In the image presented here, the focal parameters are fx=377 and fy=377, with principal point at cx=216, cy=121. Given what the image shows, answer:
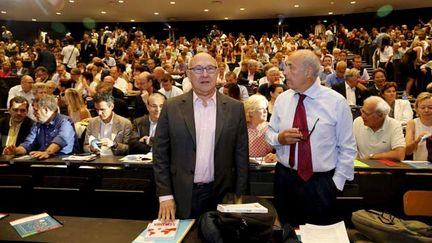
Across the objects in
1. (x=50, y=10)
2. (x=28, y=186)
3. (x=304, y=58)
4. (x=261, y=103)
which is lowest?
(x=28, y=186)

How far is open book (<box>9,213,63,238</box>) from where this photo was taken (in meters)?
1.85

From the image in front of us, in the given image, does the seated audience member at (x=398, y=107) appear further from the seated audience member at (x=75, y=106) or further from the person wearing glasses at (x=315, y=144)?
the seated audience member at (x=75, y=106)

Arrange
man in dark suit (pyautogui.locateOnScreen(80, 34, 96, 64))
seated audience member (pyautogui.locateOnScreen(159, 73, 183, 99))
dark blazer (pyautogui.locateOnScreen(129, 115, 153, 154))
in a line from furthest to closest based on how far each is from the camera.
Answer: man in dark suit (pyautogui.locateOnScreen(80, 34, 96, 64))
seated audience member (pyautogui.locateOnScreen(159, 73, 183, 99))
dark blazer (pyautogui.locateOnScreen(129, 115, 153, 154))

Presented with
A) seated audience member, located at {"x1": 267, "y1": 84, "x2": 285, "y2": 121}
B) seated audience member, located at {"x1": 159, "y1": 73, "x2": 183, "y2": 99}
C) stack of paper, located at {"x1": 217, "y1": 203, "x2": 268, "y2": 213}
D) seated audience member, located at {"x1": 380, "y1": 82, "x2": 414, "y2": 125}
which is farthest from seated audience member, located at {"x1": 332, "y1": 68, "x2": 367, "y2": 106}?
stack of paper, located at {"x1": 217, "y1": 203, "x2": 268, "y2": 213}

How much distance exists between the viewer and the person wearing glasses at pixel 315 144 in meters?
2.18

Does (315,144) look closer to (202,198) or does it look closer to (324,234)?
(324,234)

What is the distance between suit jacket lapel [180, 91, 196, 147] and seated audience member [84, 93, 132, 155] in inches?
61.3

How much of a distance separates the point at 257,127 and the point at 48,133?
1990 millimetres

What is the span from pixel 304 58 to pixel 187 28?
22.1 m

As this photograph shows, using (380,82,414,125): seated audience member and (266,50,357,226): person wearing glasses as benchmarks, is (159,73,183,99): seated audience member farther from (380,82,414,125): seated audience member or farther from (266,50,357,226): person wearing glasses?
(266,50,357,226): person wearing glasses

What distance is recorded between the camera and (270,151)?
130 inches

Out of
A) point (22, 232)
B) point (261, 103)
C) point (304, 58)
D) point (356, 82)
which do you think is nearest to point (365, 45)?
point (356, 82)

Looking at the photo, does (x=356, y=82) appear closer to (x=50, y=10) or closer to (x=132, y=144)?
(x=132, y=144)

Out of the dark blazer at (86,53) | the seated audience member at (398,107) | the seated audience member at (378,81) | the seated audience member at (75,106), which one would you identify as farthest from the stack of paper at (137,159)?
the dark blazer at (86,53)
